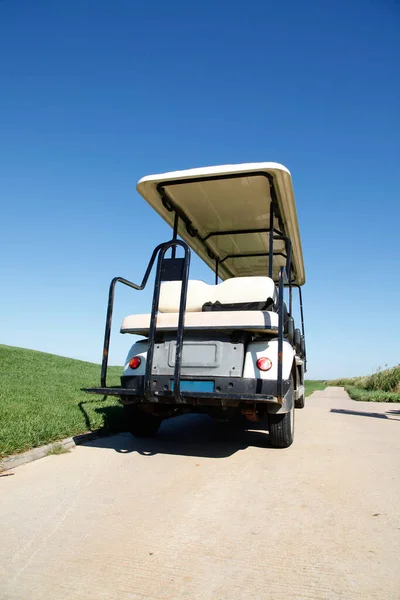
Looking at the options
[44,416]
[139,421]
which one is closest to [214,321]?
[139,421]

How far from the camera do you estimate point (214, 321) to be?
4.53 meters

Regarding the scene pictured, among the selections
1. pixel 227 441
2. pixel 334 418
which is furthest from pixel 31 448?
pixel 334 418

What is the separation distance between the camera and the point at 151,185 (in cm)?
548

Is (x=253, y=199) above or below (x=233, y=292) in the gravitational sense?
above

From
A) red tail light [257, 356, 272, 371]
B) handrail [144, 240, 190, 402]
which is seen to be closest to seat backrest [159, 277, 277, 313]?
handrail [144, 240, 190, 402]

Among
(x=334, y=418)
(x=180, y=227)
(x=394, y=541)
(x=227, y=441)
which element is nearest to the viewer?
(x=394, y=541)

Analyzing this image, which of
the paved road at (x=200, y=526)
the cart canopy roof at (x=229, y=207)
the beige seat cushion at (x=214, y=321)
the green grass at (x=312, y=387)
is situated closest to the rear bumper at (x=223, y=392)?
the beige seat cushion at (x=214, y=321)

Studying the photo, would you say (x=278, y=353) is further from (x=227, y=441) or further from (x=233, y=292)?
(x=227, y=441)

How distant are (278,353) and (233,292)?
1.33 meters

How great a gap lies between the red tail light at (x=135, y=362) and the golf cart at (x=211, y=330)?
16 millimetres

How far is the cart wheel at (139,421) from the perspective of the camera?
17.6 ft

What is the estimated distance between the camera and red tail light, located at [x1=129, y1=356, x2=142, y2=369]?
16.2 feet

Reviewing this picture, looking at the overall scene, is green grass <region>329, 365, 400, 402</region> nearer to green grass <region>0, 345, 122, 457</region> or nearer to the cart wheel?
green grass <region>0, 345, 122, 457</region>

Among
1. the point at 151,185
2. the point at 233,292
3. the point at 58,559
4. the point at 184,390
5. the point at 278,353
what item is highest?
the point at 151,185
